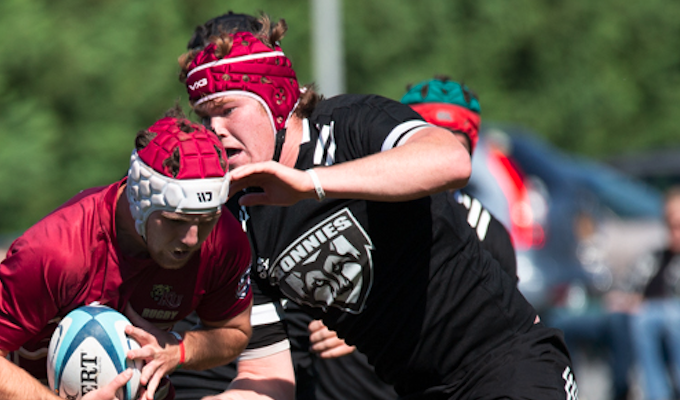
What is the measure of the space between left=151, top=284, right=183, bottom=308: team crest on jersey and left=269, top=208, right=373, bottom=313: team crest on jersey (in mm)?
457

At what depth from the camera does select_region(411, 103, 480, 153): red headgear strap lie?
5.80 meters

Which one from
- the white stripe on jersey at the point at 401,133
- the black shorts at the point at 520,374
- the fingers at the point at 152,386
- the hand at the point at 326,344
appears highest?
the white stripe on jersey at the point at 401,133

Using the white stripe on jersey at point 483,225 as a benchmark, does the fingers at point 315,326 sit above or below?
below

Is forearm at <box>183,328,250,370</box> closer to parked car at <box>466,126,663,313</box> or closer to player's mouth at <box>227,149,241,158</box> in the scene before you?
player's mouth at <box>227,149,241,158</box>

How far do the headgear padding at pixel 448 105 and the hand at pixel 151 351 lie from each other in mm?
2242

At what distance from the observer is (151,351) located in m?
4.05

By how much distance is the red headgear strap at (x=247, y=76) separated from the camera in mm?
4266

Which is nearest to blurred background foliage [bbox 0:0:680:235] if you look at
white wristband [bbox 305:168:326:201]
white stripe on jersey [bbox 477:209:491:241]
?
white stripe on jersey [bbox 477:209:491:241]

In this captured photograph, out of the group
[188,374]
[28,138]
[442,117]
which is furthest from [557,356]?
[28,138]

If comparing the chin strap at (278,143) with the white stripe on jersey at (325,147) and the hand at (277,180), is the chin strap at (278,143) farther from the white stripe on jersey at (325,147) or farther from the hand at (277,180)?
the hand at (277,180)

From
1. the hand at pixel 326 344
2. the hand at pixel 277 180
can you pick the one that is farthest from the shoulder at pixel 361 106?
the hand at pixel 326 344

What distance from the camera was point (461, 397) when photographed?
4410 millimetres

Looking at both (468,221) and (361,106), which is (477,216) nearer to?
(468,221)

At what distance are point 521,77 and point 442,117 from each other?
928 inches
